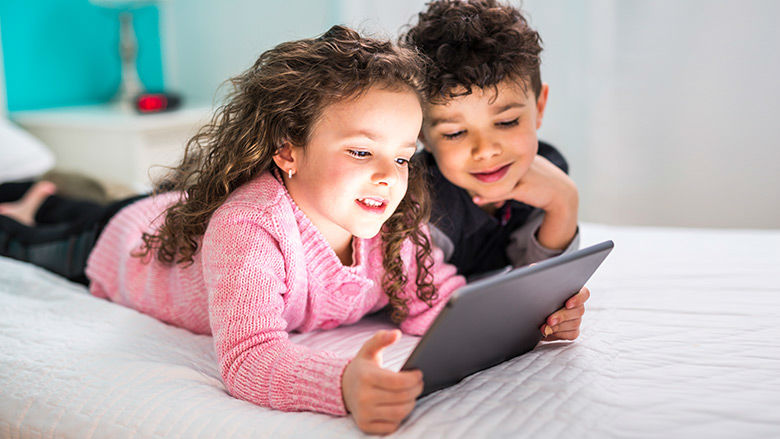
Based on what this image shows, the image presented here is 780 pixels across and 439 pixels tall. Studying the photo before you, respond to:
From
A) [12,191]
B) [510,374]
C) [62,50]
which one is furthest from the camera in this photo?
[62,50]

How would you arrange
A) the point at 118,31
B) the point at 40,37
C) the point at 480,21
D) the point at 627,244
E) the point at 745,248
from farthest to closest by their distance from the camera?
the point at 118,31 < the point at 40,37 < the point at 627,244 < the point at 745,248 < the point at 480,21

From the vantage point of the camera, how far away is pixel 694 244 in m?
1.48

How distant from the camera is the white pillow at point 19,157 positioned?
202 cm

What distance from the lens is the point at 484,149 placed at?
3.80 feet

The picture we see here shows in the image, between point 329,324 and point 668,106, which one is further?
point 668,106

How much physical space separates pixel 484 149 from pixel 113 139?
69.6 inches

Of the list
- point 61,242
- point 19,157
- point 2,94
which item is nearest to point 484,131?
point 61,242

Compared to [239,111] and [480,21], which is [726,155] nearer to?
[480,21]

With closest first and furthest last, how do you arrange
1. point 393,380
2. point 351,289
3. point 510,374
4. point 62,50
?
point 393,380
point 510,374
point 351,289
point 62,50

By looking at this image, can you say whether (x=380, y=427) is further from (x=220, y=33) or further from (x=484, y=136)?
(x=220, y=33)

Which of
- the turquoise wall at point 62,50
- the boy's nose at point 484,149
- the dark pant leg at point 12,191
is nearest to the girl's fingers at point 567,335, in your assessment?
the boy's nose at point 484,149

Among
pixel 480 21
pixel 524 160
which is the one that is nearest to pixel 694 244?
pixel 524 160

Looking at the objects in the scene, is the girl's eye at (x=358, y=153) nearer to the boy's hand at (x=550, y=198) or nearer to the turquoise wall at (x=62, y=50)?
the boy's hand at (x=550, y=198)

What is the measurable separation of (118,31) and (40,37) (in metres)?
0.36
